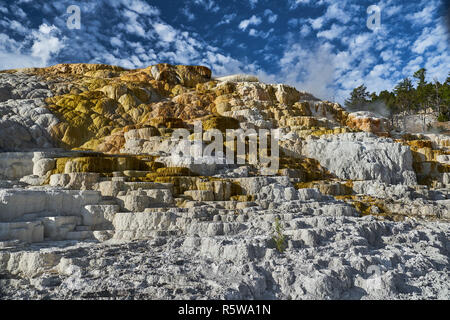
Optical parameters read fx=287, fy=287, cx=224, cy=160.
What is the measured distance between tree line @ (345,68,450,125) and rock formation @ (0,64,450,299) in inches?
658

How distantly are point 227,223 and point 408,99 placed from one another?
38.3 metres

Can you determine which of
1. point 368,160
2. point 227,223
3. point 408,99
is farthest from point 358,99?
point 227,223

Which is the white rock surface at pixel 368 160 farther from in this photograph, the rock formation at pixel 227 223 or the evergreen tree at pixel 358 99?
the evergreen tree at pixel 358 99

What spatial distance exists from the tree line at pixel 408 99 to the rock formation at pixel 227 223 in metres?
16.7

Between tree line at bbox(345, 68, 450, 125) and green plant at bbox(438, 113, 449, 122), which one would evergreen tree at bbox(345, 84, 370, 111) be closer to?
tree line at bbox(345, 68, 450, 125)

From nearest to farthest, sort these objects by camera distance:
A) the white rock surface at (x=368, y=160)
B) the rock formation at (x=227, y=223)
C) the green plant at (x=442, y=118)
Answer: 1. the rock formation at (x=227, y=223)
2. the white rock surface at (x=368, y=160)
3. the green plant at (x=442, y=118)

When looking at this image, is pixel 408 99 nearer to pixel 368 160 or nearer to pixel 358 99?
pixel 358 99

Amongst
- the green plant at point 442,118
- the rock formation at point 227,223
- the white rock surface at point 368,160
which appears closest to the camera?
the rock formation at point 227,223

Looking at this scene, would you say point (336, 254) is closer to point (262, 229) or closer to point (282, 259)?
point (282, 259)

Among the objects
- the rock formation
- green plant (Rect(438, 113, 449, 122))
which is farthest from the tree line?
the rock formation

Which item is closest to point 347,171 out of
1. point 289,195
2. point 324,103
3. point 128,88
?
point 289,195

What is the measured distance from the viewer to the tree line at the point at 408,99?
33.0 metres

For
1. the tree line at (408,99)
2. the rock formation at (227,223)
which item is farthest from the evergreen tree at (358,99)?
the rock formation at (227,223)

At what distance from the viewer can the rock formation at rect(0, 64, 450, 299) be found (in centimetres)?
439
